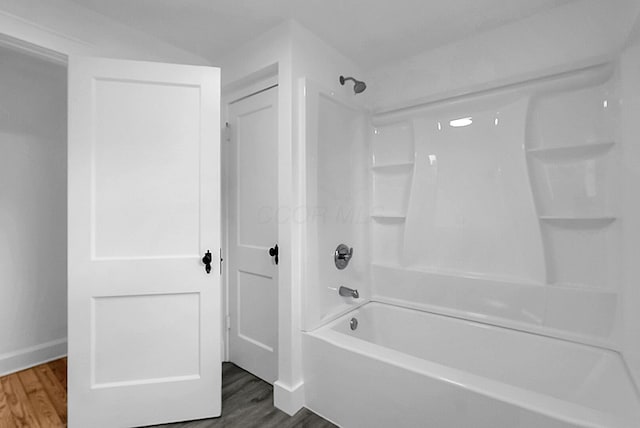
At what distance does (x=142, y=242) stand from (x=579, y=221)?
8.21 ft

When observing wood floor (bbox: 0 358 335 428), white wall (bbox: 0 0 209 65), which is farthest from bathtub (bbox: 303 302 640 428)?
white wall (bbox: 0 0 209 65)

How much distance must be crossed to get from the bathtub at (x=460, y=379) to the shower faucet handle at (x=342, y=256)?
0.37 metres

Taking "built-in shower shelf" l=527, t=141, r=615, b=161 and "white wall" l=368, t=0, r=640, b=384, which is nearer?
"white wall" l=368, t=0, r=640, b=384

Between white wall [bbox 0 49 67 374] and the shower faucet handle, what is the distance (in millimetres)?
2370

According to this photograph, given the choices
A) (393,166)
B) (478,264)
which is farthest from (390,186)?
(478,264)

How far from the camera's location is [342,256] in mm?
2213

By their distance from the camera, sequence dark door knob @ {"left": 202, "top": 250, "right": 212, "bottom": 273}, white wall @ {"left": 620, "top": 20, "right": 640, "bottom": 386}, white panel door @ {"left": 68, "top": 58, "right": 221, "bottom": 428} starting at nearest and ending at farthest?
white wall @ {"left": 620, "top": 20, "right": 640, "bottom": 386} → white panel door @ {"left": 68, "top": 58, "right": 221, "bottom": 428} → dark door knob @ {"left": 202, "top": 250, "right": 212, "bottom": 273}

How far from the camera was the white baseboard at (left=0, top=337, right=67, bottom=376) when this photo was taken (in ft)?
7.39

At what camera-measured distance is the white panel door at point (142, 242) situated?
1630 mm

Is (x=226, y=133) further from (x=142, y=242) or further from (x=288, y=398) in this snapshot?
(x=288, y=398)

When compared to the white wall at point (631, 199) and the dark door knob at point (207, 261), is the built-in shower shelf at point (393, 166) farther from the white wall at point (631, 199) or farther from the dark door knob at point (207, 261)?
the dark door knob at point (207, 261)

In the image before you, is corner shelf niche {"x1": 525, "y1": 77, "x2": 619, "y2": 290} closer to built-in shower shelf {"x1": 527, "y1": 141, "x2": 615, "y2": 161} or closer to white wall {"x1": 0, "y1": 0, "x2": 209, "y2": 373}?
built-in shower shelf {"x1": 527, "y1": 141, "x2": 615, "y2": 161}

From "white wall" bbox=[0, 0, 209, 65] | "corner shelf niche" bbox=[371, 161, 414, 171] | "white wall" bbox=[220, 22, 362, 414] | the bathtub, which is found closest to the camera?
the bathtub

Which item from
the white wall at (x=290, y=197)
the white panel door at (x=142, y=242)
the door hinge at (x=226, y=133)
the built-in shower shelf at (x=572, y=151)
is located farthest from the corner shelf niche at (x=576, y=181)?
the door hinge at (x=226, y=133)
